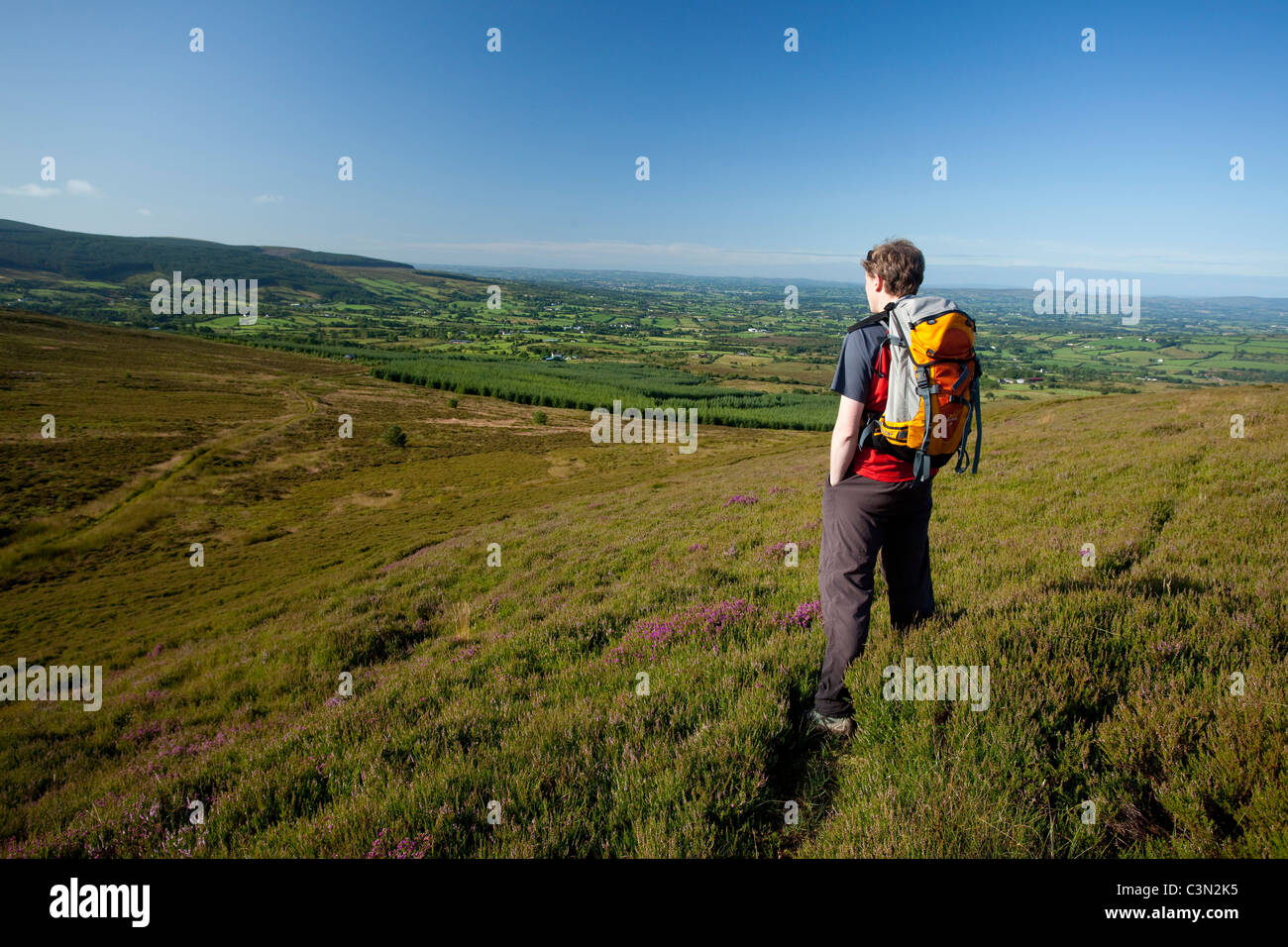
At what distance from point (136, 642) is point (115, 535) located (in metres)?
26.1

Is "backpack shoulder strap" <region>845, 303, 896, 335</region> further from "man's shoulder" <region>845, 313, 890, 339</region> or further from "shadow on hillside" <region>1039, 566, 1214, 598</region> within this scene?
"shadow on hillside" <region>1039, 566, 1214, 598</region>

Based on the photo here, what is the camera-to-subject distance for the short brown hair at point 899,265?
4.31 m

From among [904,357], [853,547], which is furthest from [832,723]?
[904,357]

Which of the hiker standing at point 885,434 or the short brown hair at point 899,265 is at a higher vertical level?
the short brown hair at point 899,265

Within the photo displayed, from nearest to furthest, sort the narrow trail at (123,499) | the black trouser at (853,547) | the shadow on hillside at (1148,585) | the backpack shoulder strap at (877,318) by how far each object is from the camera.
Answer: the backpack shoulder strap at (877,318), the black trouser at (853,547), the shadow on hillside at (1148,585), the narrow trail at (123,499)

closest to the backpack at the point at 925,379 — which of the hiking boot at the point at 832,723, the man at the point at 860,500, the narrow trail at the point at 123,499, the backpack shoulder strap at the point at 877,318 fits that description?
the backpack shoulder strap at the point at 877,318

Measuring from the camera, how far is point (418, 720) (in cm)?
572

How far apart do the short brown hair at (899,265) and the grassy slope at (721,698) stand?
3056 mm

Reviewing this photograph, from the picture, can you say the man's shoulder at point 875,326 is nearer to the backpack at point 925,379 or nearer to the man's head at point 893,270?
the backpack at point 925,379

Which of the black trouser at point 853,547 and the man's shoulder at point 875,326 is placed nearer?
the man's shoulder at point 875,326

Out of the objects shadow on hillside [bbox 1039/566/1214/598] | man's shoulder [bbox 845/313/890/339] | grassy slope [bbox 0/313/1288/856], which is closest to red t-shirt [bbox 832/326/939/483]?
man's shoulder [bbox 845/313/890/339]
